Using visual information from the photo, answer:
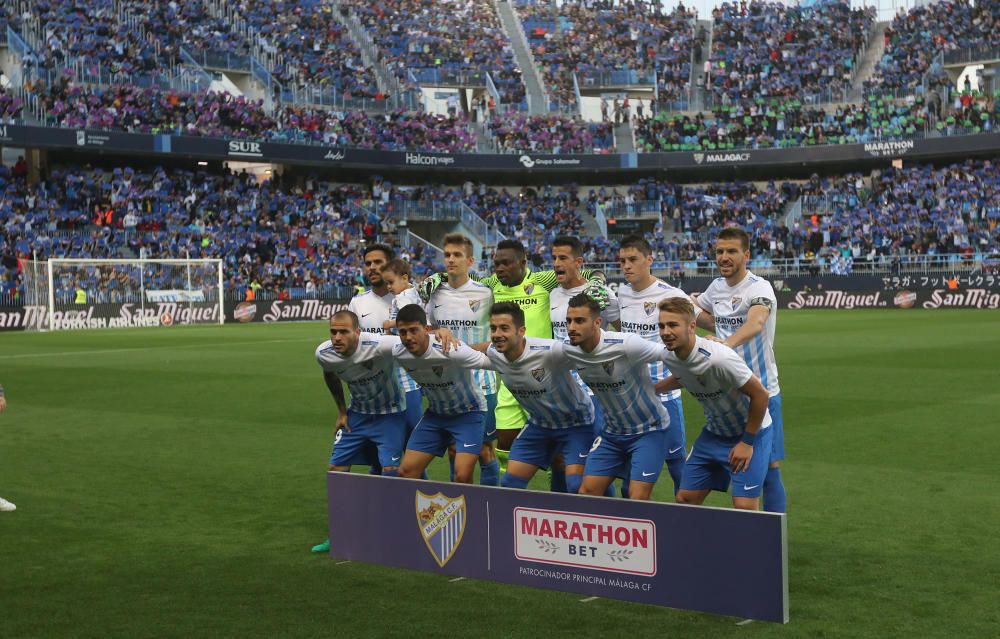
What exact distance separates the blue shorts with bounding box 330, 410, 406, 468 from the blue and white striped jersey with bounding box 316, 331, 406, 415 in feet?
0.20

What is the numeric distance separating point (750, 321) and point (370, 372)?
278 centimetres

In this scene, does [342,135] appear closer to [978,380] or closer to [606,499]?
[978,380]

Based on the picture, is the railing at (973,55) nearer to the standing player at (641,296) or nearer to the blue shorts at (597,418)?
the standing player at (641,296)

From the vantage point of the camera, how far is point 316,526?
907 cm

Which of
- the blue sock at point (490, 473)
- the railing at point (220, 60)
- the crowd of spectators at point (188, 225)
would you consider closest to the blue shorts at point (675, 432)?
the blue sock at point (490, 473)

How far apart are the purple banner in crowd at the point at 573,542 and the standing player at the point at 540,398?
748 mm

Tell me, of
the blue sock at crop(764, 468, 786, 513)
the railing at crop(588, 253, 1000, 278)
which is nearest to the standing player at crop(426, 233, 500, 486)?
the blue sock at crop(764, 468, 786, 513)

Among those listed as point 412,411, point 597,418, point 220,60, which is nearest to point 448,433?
point 412,411

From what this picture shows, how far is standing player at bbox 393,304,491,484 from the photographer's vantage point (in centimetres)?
789

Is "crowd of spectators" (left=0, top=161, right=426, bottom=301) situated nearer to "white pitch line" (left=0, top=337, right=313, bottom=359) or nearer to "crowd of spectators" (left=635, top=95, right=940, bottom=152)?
"white pitch line" (left=0, top=337, right=313, bottom=359)

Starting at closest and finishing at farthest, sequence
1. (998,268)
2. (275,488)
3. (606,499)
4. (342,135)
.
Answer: (606,499) < (275,488) < (998,268) < (342,135)

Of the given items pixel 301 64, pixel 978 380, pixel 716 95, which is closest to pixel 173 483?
pixel 978 380

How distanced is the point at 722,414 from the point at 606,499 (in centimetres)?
98

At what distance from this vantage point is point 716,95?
63.0 metres
